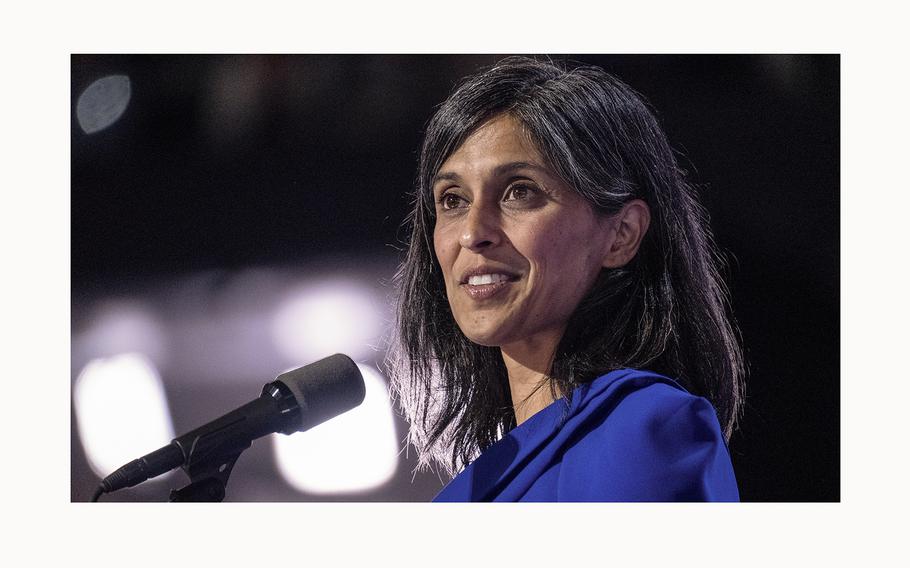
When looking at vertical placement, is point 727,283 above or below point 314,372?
above

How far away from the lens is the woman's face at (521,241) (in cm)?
263

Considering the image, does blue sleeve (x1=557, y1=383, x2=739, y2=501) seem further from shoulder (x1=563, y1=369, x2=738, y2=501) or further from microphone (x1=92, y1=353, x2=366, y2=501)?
microphone (x1=92, y1=353, x2=366, y2=501)

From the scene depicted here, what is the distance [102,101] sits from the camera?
3115 millimetres

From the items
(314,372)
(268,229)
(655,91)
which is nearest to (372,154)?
(268,229)

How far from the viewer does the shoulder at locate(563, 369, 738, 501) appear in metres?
2.22

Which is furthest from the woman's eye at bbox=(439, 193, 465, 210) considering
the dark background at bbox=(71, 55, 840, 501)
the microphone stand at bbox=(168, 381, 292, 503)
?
the microphone stand at bbox=(168, 381, 292, 503)

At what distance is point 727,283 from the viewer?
9.81 feet

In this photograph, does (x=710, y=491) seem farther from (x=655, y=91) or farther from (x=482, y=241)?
(x=655, y=91)

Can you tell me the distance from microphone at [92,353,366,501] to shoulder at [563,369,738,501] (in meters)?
0.57

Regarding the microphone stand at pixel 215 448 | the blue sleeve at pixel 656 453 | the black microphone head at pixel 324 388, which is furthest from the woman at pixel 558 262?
the microphone stand at pixel 215 448

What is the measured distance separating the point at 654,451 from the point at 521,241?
2.31 ft

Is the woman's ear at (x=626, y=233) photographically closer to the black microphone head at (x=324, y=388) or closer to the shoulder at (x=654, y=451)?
the shoulder at (x=654, y=451)

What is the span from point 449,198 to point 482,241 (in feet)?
0.67

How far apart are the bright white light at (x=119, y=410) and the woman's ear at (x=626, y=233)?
57.5 inches
